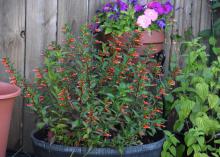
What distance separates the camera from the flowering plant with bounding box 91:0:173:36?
324 centimetres

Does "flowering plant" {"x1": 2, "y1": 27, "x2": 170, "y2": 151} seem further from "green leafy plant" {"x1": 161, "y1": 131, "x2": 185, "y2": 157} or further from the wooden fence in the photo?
the wooden fence

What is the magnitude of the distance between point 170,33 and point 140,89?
0.85 m

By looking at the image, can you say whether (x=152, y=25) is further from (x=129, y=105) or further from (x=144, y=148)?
(x=144, y=148)

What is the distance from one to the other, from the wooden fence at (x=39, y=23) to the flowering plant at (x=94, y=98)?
49 centimetres

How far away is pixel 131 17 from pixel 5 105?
985mm

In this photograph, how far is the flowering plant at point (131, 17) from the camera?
10.6 feet

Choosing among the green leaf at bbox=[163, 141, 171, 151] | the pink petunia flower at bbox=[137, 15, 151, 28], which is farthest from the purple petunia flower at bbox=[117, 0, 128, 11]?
the green leaf at bbox=[163, 141, 171, 151]

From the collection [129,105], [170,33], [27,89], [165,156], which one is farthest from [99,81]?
[170,33]

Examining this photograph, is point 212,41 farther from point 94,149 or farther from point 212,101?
point 94,149

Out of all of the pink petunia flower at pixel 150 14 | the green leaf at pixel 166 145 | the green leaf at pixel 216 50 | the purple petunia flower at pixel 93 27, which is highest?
the pink petunia flower at pixel 150 14

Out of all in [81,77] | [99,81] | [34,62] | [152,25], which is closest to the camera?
[81,77]

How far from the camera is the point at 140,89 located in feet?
9.47

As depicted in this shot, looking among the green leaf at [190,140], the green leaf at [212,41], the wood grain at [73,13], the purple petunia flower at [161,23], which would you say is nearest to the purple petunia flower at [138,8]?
the purple petunia flower at [161,23]

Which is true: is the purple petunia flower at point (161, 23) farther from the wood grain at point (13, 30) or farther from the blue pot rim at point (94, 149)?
the wood grain at point (13, 30)
